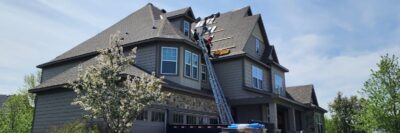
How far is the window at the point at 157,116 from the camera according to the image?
54.5ft

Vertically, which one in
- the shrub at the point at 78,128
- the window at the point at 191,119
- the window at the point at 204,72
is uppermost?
the window at the point at 204,72

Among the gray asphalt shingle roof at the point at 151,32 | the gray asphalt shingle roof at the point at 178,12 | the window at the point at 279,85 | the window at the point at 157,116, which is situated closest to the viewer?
the window at the point at 157,116

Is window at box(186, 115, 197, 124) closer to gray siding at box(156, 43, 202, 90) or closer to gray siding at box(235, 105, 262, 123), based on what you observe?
gray siding at box(156, 43, 202, 90)

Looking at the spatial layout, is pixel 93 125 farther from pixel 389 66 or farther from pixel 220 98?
pixel 389 66

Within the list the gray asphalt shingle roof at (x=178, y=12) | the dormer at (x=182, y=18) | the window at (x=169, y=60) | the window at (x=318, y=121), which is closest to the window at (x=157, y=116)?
the window at (x=169, y=60)

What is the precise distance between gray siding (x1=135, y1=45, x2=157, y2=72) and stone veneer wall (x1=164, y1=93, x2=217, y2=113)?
2.26 metres

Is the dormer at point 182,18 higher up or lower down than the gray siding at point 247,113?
higher up

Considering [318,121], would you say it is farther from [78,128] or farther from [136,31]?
[78,128]

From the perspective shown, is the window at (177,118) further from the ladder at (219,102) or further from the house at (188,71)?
the ladder at (219,102)

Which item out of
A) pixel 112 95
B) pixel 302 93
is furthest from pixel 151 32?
pixel 302 93

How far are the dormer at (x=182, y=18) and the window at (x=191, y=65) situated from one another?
215cm

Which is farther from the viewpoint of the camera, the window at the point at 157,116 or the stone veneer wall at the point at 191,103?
the stone veneer wall at the point at 191,103

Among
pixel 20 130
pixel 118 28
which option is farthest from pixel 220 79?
pixel 20 130

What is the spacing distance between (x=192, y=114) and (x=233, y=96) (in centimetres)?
507
